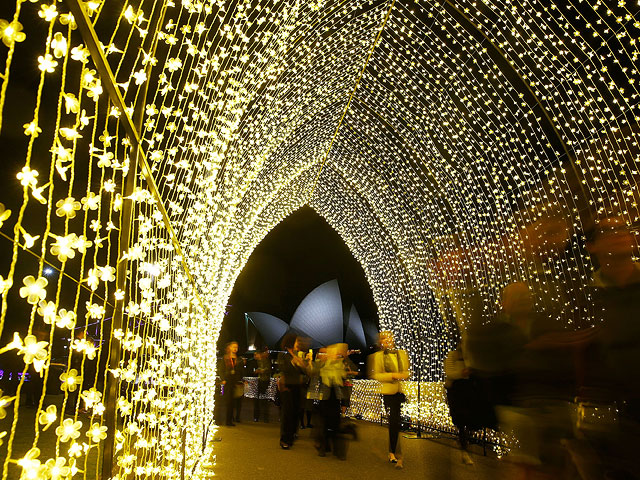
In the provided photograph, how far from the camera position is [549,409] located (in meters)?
2.84

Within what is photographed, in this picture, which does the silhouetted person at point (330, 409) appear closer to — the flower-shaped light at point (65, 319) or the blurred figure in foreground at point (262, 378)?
the blurred figure in foreground at point (262, 378)

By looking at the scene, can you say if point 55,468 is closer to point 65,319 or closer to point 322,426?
point 65,319

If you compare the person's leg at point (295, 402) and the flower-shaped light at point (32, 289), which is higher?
the flower-shaped light at point (32, 289)

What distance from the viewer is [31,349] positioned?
3.44ft

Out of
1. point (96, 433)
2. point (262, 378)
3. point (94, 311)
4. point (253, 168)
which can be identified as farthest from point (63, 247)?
point (262, 378)

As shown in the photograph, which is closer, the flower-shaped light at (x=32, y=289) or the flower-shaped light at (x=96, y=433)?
the flower-shaped light at (x=32, y=289)

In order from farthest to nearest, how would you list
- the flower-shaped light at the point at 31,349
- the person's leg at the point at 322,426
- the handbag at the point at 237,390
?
1. the handbag at the point at 237,390
2. the person's leg at the point at 322,426
3. the flower-shaped light at the point at 31,349

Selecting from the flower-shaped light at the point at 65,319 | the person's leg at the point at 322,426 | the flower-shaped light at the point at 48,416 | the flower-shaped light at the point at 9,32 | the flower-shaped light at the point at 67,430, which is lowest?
the person's leg at the point at 322,426

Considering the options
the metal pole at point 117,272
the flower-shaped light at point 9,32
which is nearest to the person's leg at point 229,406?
the metal pole at point 117,272

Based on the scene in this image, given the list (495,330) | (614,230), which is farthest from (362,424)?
(614,230)

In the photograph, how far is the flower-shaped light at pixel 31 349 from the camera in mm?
1037

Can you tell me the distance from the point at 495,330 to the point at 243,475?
316 centimetres

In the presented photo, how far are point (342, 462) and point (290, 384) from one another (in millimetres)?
1686

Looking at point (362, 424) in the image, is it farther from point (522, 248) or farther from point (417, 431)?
point (522, 248)
